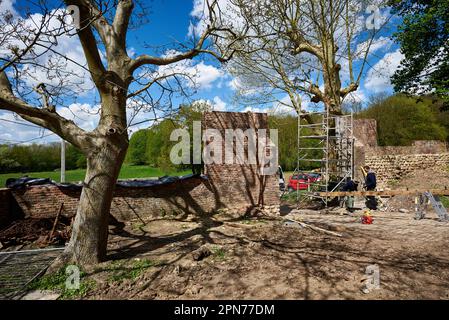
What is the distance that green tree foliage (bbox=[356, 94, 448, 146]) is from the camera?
2919 cm

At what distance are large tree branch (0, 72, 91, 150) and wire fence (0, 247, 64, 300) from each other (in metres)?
2.63

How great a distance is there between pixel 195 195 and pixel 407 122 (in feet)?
94.3

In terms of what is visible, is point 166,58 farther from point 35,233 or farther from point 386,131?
point 386,131

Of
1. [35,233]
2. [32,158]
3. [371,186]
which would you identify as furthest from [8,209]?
[32,158]

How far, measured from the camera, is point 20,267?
5.89 metres

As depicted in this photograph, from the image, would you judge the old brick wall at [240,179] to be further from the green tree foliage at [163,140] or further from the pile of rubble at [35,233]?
the pile of rubble at [35,233]

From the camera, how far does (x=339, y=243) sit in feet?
23.2

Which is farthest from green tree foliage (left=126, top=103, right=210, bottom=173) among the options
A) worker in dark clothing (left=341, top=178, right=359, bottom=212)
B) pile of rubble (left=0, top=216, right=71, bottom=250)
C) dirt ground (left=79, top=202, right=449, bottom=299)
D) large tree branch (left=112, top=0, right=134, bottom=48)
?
worker in dark clothing (left=341, top=178, right=359, bottom=212)

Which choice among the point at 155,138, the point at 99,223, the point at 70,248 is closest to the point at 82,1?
the point at 99,223

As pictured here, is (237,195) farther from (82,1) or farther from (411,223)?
(82,1)

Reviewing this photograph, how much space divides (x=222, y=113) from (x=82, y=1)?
5.80m

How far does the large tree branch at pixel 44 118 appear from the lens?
4969 mm

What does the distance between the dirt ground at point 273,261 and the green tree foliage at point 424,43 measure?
1111 cm

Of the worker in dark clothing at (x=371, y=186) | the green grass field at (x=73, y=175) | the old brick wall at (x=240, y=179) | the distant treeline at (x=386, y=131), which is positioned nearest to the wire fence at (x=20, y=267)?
the old brick wall at (x=240, y=179)
